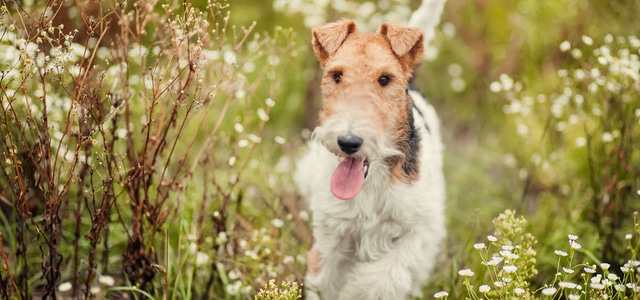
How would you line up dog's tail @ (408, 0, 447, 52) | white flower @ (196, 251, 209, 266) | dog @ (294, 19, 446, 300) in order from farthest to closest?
1. dog's tail @ (408, 0, 447, 52)
2. white flower @ (196, 251, 209, 266)
3. dog @ (294, 19, 446, 300)

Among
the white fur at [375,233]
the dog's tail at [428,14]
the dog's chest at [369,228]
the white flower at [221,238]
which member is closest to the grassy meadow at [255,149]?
the white flower at [221,238]

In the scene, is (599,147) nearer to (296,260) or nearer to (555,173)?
(555,173)

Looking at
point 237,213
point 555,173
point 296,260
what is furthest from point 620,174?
point 237,213

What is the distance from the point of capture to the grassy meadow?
3381 mm

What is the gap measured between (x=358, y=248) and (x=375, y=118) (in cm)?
111

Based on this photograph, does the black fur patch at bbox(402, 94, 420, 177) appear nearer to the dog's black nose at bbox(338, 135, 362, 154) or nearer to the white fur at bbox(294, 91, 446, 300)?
the white fur at bbox(294, 91, 446, 300)

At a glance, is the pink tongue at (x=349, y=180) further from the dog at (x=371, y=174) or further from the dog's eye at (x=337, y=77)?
the dog's eye at (x=337, y=77)

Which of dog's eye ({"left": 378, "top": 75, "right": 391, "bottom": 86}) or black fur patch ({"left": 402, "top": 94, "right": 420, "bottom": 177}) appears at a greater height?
dog's eye ({"left": 378, "top": 75, "right": 391, "bottom": 86})

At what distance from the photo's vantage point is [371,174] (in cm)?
369

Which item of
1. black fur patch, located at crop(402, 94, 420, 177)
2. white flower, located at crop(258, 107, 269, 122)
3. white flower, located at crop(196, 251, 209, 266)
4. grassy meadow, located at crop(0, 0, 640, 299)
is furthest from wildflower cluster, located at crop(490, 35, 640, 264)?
white flower, located at crop(196, 251, 209, 266)

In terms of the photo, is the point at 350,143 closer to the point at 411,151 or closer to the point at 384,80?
the point at 384,80

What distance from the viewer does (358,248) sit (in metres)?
3.92

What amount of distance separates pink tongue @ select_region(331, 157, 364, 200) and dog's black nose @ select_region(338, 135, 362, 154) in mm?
305

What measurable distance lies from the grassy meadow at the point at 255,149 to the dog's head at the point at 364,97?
55 cm
